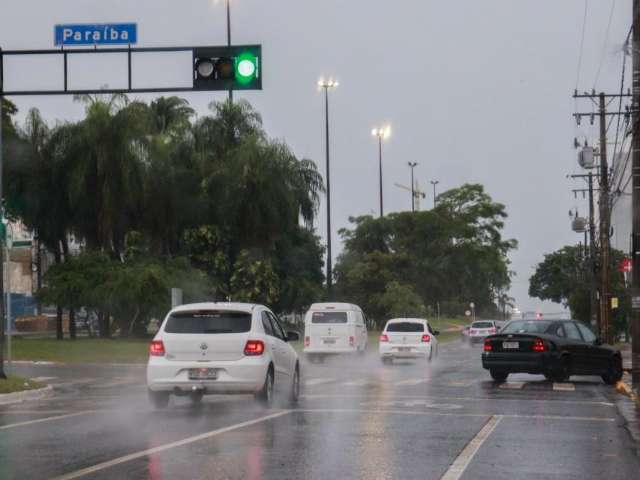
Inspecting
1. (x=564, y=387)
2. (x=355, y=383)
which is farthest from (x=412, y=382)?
(x=564, y=387)

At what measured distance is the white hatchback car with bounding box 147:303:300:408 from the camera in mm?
17344

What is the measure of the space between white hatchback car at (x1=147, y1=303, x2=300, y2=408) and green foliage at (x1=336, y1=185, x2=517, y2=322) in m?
66.8

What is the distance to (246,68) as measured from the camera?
66.6ft

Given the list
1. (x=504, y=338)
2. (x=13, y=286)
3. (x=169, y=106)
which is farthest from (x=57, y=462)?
(x=13, y=286)

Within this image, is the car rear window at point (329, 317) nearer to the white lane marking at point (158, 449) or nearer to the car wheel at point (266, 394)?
the car wheel at point (266, 394)

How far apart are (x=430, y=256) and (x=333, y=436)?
93.7 meters

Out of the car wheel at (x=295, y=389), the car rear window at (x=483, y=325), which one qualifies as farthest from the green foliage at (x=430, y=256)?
→ the car wheel at (x=295, y=389)

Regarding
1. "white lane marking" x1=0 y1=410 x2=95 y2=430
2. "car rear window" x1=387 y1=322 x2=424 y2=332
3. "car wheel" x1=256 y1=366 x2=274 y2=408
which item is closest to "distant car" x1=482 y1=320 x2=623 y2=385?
"car wheel" x1=256 y1=366 x2=274 y2=408

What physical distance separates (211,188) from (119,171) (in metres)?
4.95

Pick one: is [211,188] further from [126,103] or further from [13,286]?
[13,286]

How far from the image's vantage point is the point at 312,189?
58094 millimetres

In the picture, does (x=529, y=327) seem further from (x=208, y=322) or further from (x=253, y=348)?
(x=208, y=322)

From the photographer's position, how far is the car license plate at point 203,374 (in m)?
17.3

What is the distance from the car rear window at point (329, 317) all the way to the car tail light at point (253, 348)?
842 inches
